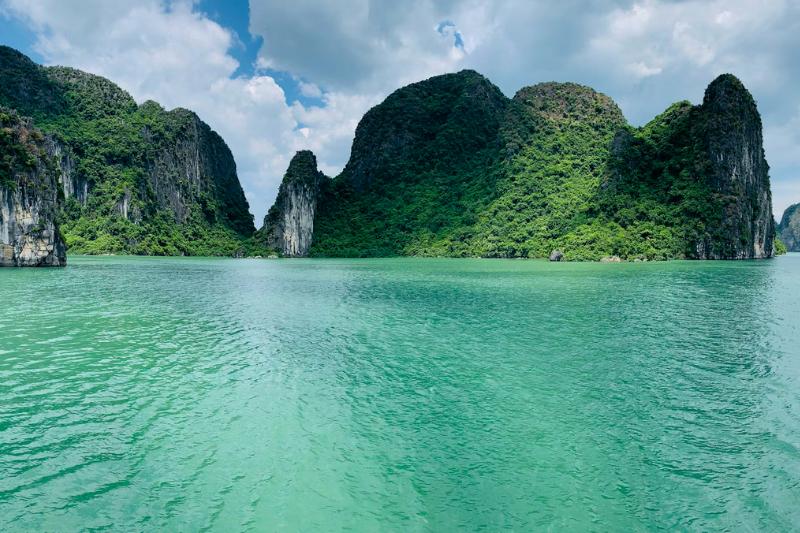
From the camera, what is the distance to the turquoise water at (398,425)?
7.37 metres

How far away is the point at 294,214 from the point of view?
13075 cm

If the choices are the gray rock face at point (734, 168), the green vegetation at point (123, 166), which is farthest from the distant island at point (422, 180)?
the green vegetation at point (123, 166)

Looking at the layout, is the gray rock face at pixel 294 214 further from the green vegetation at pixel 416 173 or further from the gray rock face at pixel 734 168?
the gray rock face at pixel 734 168

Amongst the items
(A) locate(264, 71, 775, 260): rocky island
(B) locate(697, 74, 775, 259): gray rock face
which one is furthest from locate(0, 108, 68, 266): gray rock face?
(B) locate(697, 74, 775, 259): gray rock face

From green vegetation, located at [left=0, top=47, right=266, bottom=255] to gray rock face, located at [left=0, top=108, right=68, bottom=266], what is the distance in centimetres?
6442

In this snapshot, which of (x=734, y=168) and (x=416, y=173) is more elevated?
(x=416, y=173)

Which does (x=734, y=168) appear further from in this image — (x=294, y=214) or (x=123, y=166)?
(x=123, y=166)

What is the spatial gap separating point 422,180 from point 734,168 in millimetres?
83766

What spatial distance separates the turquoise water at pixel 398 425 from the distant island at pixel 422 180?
5661cm

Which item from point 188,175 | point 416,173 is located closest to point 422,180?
point 416,173

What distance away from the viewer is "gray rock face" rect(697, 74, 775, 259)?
88250 mm

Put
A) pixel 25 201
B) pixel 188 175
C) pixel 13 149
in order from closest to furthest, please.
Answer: pixel 13 149, pixel 25 201, pixel 188 175

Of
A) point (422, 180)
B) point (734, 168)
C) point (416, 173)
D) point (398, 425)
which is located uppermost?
point (416, 173)

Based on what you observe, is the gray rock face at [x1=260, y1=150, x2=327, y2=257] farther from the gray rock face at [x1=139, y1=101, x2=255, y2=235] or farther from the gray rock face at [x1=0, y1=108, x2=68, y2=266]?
the gray rock face at [x1=0, y1=108, x2=68, y2=266]
